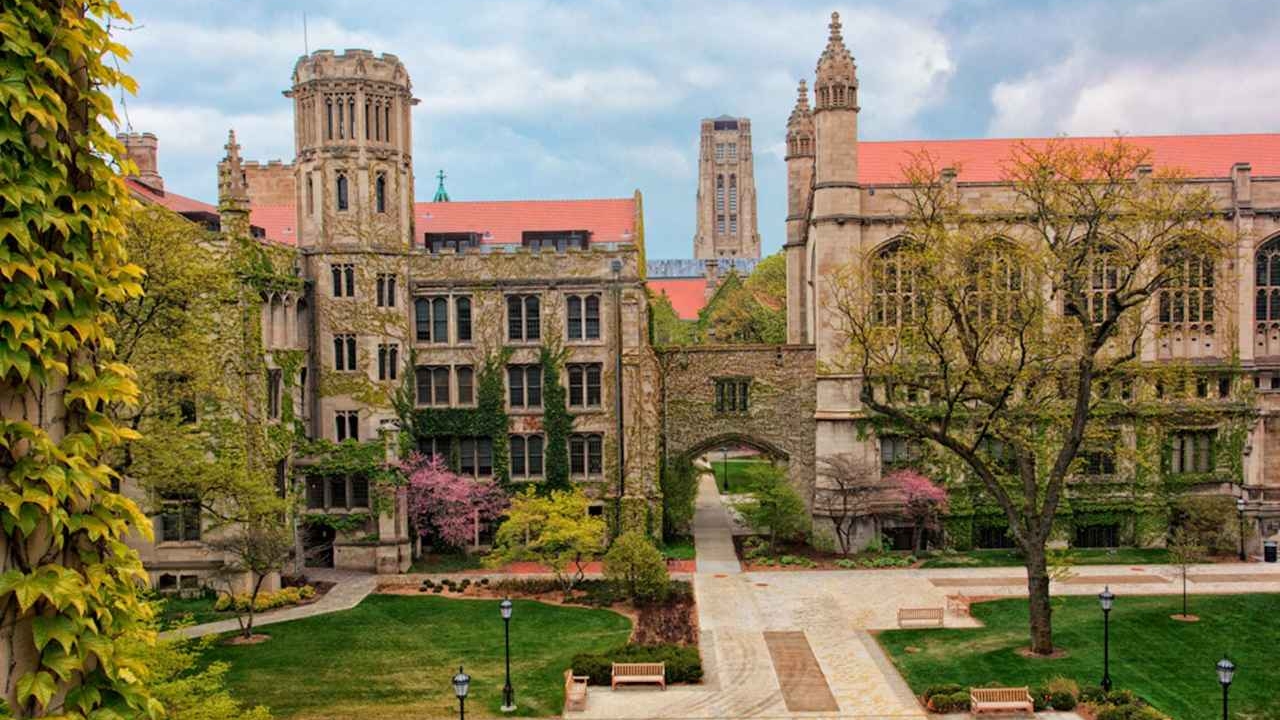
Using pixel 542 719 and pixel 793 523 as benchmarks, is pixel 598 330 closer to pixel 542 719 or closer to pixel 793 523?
pixel 793 523

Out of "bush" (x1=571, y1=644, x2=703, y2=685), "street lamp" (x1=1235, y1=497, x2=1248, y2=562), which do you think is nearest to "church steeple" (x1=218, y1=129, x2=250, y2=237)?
"bush" (x1=571, y1=644, x2=703, y2=685)

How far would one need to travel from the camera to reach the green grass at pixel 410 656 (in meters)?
24.6

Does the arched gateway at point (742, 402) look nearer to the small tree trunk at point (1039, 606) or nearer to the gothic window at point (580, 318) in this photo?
the gothic window at point (580, 318)

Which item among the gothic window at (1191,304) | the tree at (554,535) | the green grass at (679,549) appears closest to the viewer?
the tree at (554,535)

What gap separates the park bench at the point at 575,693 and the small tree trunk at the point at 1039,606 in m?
11.9

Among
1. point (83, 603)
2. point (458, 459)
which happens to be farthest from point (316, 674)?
point (83, 603)

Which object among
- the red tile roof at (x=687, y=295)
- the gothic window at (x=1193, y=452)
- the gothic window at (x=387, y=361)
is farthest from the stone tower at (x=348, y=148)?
the red tile roof at (x=687, y=295)

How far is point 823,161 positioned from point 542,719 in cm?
2654

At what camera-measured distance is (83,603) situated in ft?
19.8

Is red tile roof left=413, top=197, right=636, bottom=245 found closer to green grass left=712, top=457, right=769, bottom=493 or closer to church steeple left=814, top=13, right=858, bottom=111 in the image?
church steeple left=814, top=13, right=858, bottom=111

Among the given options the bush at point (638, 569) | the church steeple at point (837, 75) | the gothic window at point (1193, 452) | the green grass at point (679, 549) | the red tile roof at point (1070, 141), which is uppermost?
the church steeple at point (837, 75)

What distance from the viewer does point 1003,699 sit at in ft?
76.1

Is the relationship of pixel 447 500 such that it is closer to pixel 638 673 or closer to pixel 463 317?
pixel 463 317

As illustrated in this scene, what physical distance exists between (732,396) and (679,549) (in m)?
7.09
